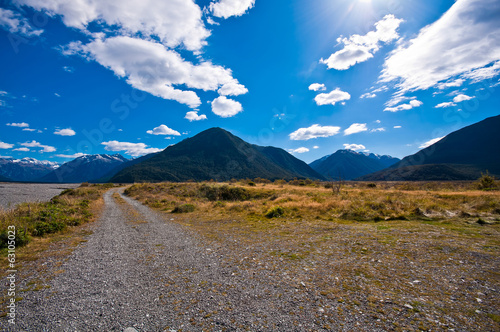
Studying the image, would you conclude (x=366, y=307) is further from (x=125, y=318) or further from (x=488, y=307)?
(x=125, y=318)

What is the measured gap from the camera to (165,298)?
5.16m

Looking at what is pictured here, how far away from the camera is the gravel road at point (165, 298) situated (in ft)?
13.5

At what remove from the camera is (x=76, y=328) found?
400 centimetres

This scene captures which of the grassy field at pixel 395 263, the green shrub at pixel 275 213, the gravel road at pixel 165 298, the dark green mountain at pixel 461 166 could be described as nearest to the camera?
the gravel road at pixel 165 298

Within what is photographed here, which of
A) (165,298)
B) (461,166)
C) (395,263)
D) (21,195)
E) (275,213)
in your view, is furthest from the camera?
(461,166)

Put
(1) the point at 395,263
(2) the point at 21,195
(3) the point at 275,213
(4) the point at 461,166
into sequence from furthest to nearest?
(4) the point at 461,166 < (2) the point at 21,195 < (3) the point at 275,213 < (1) the point at 395,263

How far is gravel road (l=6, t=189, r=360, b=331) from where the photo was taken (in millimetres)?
4113

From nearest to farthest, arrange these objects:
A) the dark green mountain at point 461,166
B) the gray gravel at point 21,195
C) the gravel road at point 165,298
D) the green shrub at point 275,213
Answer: the gravel road at point 165,298
the green shrub at point 275,213
the gray gravel at point 21,195
the dark green mountain at point 461,166

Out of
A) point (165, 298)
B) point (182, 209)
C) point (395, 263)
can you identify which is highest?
point (165, 298)

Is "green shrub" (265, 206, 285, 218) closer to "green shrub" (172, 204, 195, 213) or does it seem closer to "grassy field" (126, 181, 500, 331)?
"grassy field" (126, 181, 500, 331)

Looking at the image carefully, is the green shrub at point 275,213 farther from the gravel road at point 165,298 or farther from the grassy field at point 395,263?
the gravel road at point 165,298

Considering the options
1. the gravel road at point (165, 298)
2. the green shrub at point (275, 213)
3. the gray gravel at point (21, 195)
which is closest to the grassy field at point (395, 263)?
the gravel road at point (165, 298)

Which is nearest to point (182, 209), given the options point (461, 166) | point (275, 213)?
point (275, 213)

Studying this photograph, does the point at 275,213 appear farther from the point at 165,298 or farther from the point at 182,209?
the point at 165,298
